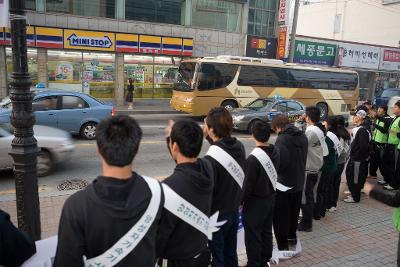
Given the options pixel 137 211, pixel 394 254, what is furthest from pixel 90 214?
pixel 394 254

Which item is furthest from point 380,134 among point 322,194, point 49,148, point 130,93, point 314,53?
point 314,53

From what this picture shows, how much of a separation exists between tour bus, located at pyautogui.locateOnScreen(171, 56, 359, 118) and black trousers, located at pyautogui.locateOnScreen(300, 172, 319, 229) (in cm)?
1247

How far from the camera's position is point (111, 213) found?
209 cm

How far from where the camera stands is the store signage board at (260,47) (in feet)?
89.2

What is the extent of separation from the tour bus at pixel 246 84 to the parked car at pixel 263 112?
9.92 feet

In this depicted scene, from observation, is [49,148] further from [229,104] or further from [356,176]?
[229,104]

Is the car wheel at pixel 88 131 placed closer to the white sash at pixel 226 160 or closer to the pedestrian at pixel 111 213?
the white sash at pixel 226 160

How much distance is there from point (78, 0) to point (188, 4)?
263 inches

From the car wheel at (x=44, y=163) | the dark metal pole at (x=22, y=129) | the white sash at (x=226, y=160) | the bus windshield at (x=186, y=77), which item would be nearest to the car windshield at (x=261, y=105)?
the bus windshield at (x=186, y=77)

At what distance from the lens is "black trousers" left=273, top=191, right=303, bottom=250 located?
5.01 meters

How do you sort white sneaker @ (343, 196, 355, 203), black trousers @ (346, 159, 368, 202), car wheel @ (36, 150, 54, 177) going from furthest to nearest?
car wheel @ (36, 150, 54, 177) → white sneaker @ (343, 196, 355, 203) → black trousers @ (346, 159, 368, 202)

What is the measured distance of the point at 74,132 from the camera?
11930 millimetres

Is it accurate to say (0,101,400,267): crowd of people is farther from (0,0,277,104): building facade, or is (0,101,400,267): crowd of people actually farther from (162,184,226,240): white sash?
(0,0,277,104): building facade

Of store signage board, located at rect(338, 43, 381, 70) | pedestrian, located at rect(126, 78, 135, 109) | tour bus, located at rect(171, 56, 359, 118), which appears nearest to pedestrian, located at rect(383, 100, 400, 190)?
tour bus, located at rect(171, 56, 359, 118)
